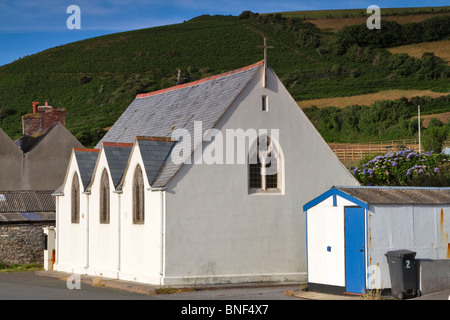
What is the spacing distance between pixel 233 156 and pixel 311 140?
120 inches

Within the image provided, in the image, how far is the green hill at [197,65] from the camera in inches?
4045

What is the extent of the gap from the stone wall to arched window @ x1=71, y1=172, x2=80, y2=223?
528 centimetres

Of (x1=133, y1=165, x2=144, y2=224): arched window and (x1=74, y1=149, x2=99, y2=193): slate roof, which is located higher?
(x1=74, y1=149, x2=99, y2=193): slate roof

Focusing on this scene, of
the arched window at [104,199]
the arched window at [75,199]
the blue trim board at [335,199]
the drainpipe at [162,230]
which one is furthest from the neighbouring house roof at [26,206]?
the blue trim board at [335,199]

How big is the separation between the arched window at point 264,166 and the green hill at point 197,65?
63.0m

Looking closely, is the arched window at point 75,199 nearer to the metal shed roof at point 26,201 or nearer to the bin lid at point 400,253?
the metal shed roof at point 26,201

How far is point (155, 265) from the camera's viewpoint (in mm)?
24125

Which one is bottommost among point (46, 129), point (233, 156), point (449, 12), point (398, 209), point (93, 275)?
point (93, 275)

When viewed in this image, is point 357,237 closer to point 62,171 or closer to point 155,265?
point 155,265

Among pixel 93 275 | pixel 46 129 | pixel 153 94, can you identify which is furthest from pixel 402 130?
pixel 93 275

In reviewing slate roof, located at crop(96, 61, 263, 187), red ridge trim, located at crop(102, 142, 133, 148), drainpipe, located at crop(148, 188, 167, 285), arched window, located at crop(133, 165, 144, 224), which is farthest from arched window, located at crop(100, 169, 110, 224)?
drainpipe, located at crop(148, 188, 167, 285)

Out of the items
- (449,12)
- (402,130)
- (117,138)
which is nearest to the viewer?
(117,138)

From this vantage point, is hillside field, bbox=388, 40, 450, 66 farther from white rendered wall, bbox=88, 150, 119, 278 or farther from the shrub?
white rendered wall, bbox=88, 150, 119, 278

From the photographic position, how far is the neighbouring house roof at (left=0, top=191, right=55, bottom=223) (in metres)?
35.8
